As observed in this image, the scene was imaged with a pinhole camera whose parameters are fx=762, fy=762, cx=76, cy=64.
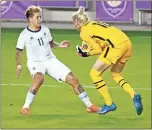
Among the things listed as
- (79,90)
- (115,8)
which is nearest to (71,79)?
(79,90)

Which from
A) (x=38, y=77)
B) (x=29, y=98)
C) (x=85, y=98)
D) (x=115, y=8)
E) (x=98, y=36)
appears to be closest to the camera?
(x=98, y=36)

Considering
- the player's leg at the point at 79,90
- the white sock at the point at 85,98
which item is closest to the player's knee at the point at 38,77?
the player's leg at the point at 79,90

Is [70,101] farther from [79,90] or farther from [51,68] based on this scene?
[51,68]

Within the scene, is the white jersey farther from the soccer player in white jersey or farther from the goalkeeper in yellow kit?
the goalkeeper in yellow kit

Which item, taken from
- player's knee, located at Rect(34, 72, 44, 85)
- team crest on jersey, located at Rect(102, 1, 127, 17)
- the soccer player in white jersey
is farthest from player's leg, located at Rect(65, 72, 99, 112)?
team crest on jersey, located at Rect(102, 1, 127, 17)

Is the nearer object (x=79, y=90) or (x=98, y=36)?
(x=98, y=36)

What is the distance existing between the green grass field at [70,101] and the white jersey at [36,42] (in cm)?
104

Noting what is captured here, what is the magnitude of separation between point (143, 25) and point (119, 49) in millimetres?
18291

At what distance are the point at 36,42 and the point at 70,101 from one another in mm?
2190

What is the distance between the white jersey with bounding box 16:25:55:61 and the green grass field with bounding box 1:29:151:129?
40.9 inches

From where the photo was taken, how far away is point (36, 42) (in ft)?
40.7

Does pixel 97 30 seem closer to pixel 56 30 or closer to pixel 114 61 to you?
pixel 114 61

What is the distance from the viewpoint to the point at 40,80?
12500 mm

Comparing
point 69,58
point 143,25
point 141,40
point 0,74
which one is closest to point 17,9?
point 143,25
